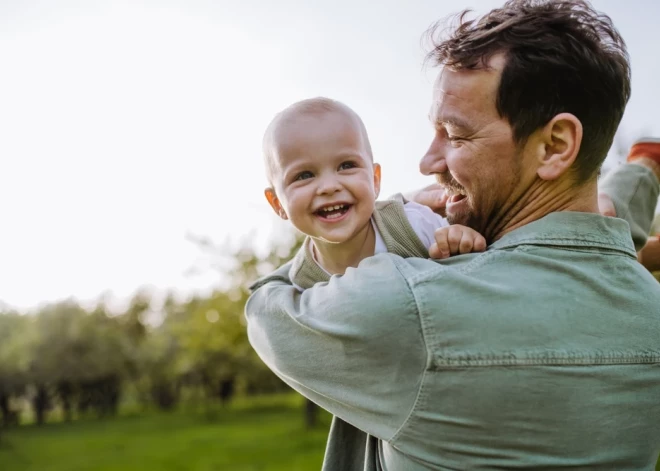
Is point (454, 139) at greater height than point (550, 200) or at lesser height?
greater

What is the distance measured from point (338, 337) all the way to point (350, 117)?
3.58 feet

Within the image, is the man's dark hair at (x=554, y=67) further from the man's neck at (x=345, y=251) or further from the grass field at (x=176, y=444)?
the grass field at (x=176, y=444)

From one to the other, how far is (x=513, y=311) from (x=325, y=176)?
1.00 meters

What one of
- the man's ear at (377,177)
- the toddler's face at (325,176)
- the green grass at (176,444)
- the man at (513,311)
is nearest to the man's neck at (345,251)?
the toddler's face at (325,176)

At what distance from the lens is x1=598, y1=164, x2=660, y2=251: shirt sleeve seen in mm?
2805

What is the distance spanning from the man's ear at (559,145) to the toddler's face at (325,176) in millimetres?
683

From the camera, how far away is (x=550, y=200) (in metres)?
2.03

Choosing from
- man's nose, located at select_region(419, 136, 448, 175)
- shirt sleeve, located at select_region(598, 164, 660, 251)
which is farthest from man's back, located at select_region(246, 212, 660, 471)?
shirt sleeve, located at select_region(598, 164, 660, 251)

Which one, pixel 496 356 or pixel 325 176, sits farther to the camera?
pixel 325 176

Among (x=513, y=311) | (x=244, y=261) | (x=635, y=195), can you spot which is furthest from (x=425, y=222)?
(x=244, y=261)

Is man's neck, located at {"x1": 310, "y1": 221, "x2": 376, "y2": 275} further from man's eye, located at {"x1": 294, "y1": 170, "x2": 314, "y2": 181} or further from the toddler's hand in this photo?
the toddler's hand

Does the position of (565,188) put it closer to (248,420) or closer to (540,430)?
(540,430)

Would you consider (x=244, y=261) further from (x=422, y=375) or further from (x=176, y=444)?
(x=422, y=375)

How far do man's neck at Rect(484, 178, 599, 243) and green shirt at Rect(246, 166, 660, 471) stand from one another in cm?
20
